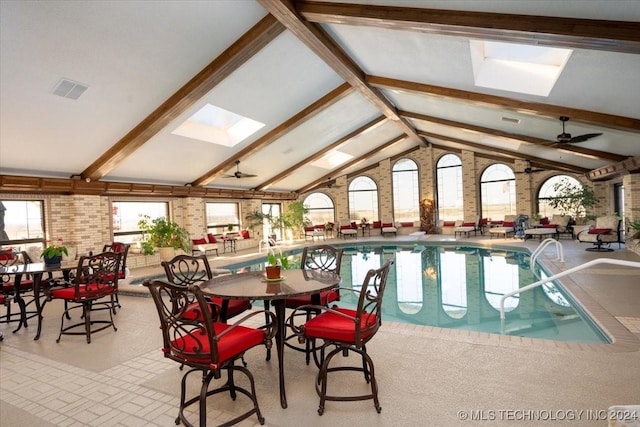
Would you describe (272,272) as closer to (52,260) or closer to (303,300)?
(303,300)

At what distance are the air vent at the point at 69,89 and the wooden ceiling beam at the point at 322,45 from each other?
3.02m

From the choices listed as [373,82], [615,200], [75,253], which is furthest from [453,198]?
[75,253]

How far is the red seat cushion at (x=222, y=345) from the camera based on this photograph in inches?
84.0

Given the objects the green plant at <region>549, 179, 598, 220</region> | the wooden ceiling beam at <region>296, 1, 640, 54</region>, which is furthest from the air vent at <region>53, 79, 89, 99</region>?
the green plant at <region>549, 179, 598, 220</region>

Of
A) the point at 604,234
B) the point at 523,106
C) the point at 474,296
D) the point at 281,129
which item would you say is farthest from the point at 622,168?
the point at 281,129

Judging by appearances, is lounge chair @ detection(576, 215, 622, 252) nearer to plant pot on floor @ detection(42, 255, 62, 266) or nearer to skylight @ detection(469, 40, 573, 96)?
skylight @ detection(469, 40, 573, 96)

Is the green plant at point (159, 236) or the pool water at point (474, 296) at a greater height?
the green plant at point (159, 236)

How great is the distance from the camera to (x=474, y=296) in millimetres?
5930

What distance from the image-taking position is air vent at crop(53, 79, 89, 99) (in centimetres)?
527

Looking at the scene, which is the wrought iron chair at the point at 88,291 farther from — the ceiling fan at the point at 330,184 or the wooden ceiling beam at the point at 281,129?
the ceiling fan at the point at 330,184

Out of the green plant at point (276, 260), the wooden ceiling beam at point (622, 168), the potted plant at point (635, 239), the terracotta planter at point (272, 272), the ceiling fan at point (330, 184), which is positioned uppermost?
the ceiling fan at point (330, 184)

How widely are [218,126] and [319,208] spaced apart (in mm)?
9421

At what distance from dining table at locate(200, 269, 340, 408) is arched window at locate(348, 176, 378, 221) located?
1436cm

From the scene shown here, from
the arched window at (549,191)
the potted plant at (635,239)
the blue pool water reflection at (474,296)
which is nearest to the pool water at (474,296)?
the blue pool water reflection at (474,296)
